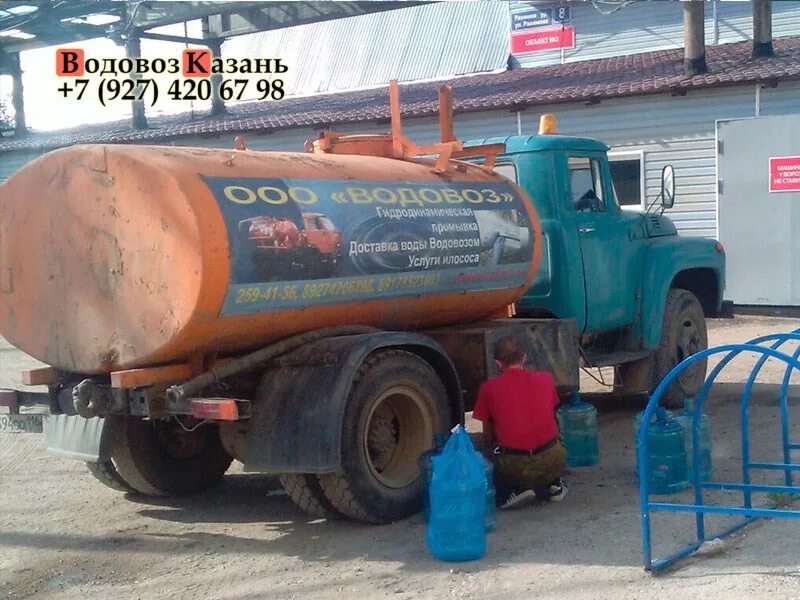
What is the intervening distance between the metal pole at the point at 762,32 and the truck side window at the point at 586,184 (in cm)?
992

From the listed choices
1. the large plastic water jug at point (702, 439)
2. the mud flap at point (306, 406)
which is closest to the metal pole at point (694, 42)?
the large plastic water jug at point (702, 439)

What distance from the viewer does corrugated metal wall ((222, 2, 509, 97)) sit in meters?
24.6

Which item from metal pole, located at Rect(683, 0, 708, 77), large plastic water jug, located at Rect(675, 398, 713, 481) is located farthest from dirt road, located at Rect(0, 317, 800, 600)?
metal pole, located at Rect(683, 0, 708, 77)

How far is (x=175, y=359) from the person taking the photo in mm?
6039

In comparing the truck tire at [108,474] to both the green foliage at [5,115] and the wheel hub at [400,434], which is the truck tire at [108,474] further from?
the green foliage at [5,115]

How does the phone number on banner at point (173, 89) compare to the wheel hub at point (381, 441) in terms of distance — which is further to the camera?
the phone number on banner at point (173, 89)

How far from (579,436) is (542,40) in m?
17.0

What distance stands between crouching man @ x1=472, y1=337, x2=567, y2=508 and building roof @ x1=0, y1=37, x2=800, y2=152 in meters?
10.6

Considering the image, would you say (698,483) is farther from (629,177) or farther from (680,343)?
(629,177)

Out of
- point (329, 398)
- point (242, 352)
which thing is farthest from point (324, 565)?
point (242, 352)

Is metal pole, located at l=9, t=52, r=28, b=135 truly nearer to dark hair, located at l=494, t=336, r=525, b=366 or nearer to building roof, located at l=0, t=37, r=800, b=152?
building roof, located at l=0, t=37, r=800, b=152

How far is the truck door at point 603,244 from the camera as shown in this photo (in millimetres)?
8617

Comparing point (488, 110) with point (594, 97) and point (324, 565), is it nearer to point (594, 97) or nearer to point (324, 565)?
point (594, 97)

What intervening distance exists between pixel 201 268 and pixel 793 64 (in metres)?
13.0
